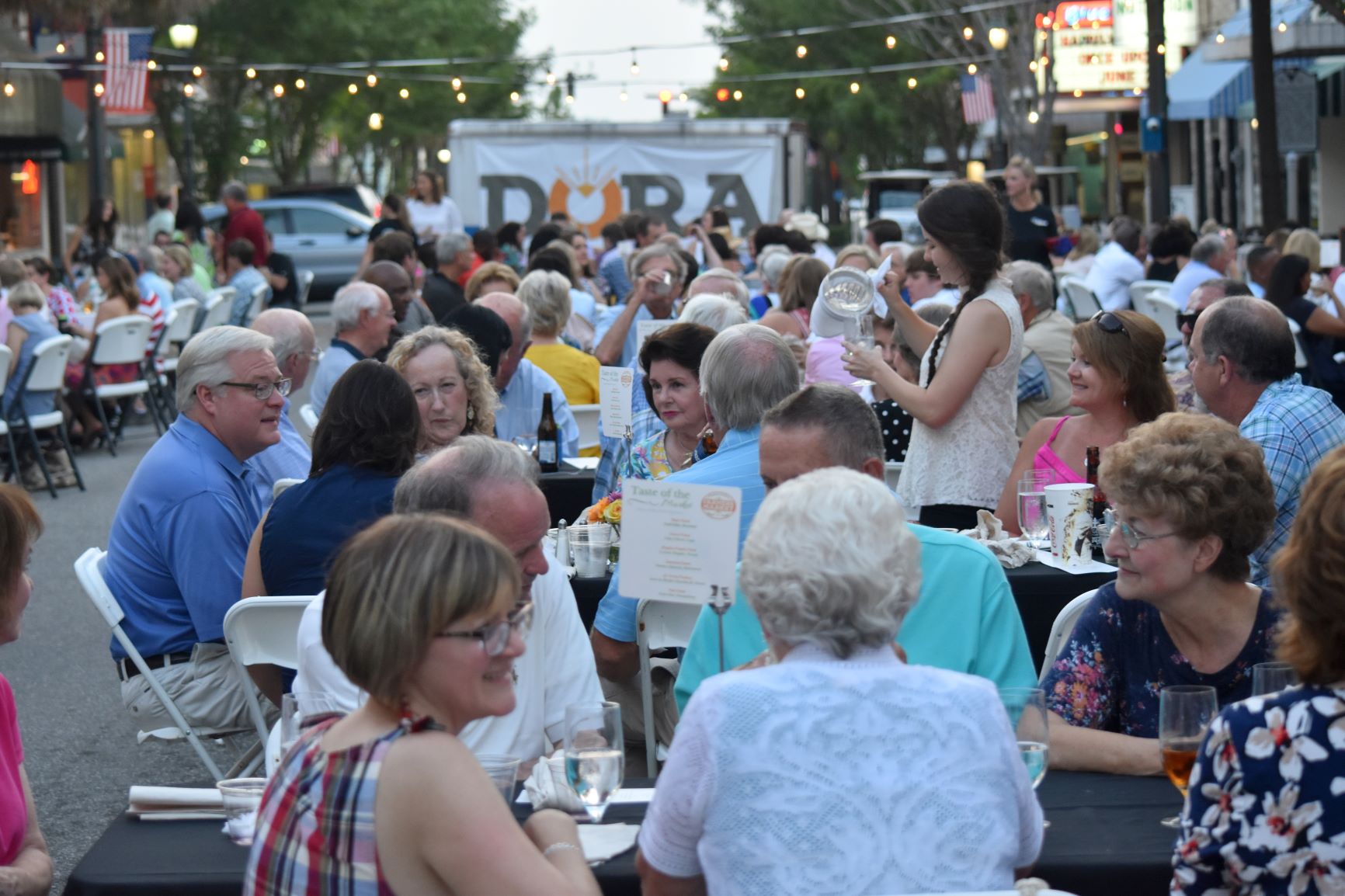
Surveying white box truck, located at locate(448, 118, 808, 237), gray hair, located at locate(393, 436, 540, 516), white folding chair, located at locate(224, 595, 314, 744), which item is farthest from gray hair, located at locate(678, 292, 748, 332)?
white box truck, located at locate(448, 118, 808, 237)

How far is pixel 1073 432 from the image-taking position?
5.67m

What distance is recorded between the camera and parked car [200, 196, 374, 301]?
29.8m

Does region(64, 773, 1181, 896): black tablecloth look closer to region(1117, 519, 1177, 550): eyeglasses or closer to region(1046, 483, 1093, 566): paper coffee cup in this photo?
region(1117, 519, 1177, 550): eyeglasses

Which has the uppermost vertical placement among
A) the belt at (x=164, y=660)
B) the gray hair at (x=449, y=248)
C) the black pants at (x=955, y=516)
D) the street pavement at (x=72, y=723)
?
the gray hair at (x=449, y=248)

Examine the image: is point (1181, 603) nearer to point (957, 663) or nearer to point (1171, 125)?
point (957, 663)

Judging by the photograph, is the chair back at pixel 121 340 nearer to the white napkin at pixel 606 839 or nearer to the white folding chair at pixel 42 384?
the white folding chair at pixel 42 384

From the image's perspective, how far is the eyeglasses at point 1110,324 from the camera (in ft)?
17.7

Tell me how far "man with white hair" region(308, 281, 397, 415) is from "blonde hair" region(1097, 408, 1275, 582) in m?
5.43

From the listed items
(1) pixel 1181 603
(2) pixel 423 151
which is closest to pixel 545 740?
(1) pixel 1181 603

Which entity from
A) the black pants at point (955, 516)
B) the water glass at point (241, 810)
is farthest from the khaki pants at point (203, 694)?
the black pants at point (955, 516)

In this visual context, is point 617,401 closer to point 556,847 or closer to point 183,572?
point 183,572

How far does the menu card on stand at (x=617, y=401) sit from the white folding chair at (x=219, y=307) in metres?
10.5

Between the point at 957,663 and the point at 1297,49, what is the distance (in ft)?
67.1

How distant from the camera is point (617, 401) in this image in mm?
6543
